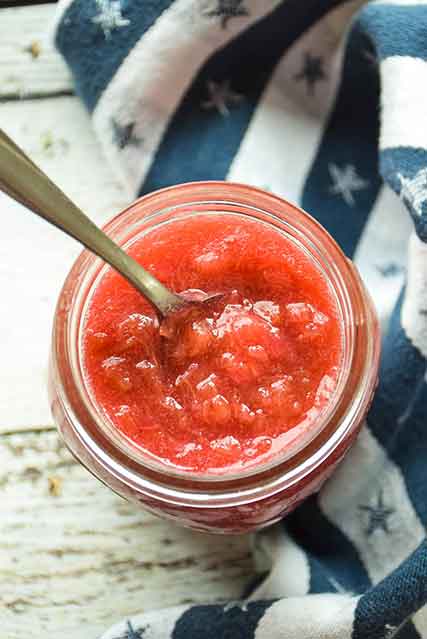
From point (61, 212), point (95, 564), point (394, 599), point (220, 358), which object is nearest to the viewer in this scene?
point (61, 212)

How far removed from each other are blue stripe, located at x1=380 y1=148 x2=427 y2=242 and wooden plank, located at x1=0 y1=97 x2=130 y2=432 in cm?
31

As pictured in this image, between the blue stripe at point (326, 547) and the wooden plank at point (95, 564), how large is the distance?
0.21 ft

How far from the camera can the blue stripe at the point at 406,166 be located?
3.21 feet

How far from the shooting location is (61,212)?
74cm

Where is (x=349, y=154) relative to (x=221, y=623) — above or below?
above

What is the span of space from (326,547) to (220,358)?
360 millimetres

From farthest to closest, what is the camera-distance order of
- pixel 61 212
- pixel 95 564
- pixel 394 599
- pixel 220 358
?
pixel 95 564 < pixel 394 599 < pixel 220 358 < pixel 61 212

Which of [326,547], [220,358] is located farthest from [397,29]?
[326,547]

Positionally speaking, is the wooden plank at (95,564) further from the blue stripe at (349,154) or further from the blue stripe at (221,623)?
the blue stripe at (349,154)

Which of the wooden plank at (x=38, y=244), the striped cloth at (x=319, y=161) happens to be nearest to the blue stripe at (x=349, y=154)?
the striped cloth at (x=319, y=161)

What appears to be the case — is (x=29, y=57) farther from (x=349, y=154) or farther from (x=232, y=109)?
(x=349, y=154)

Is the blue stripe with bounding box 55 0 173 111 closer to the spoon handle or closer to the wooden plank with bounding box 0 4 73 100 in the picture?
the wooden plank with bounding box 0 4 73 100

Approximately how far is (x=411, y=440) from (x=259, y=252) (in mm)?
296

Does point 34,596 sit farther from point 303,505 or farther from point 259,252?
point 259,252
